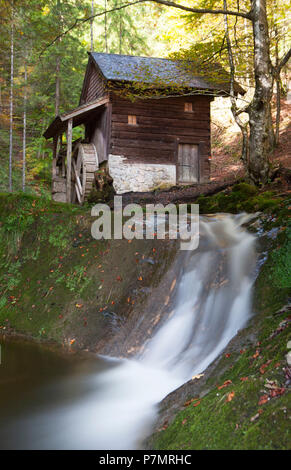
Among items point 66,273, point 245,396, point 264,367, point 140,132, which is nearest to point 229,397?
point 245,396

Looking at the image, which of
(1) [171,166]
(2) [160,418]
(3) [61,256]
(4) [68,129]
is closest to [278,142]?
(1) [171,166]

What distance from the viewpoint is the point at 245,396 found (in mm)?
2764

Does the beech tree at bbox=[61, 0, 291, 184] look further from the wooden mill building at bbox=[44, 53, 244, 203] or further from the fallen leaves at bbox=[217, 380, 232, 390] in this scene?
the fallen leaves at bbox=[217, 380, 232, 390]

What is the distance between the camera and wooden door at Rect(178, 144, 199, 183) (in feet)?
57.0

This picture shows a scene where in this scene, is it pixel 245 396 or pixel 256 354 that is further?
pixel 256 354

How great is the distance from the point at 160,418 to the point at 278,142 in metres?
17.4

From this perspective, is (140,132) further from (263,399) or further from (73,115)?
(263,399)

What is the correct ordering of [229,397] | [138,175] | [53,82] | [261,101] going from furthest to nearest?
[53,82]
[138,175]
[261,101]
[229,397]

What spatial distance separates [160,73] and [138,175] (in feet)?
14.2

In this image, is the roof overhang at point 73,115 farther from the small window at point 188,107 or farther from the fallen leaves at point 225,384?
the fallen leaves at point 225,384

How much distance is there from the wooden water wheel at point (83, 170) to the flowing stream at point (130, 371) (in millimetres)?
9395

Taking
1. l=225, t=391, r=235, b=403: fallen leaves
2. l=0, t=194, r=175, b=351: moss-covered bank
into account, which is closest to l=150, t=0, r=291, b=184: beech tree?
l=0, t=194, r=175, b=351: moss-covered bank

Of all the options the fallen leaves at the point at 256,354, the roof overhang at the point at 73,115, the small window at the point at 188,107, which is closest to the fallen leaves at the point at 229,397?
the fallen leaves at the point at 256,354

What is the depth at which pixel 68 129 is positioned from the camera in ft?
49.1
